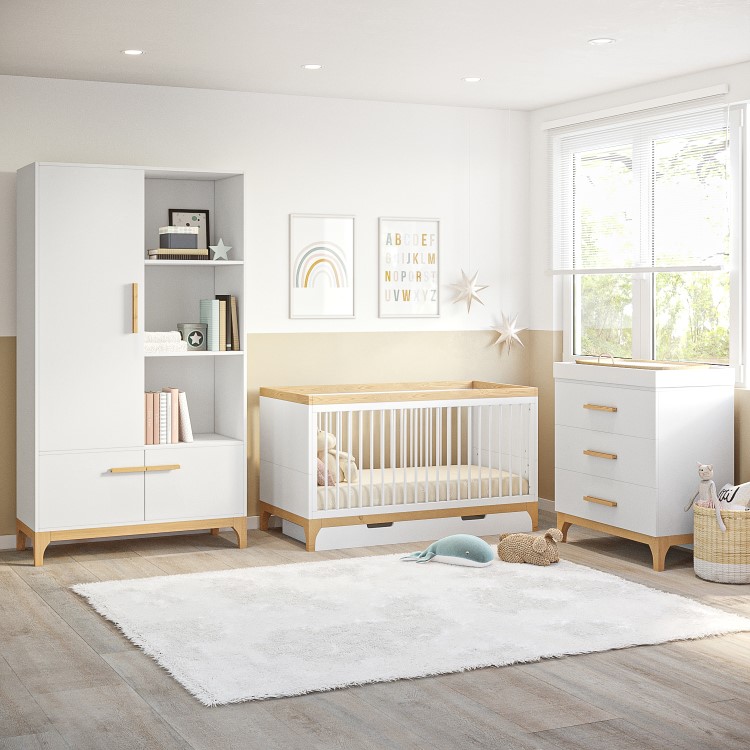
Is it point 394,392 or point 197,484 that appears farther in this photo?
point 394,392

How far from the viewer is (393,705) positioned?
3039 mm

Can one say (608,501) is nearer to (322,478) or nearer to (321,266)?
(322,478)

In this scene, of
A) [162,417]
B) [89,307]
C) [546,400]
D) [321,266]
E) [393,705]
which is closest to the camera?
[393,705]

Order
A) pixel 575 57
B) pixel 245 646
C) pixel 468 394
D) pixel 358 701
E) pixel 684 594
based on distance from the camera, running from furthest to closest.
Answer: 1. pixel 468 394
2. pixel 575 57
3. pixel 684 594
4. pixel 245 646
5. pixel 358 701

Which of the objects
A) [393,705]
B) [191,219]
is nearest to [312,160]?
[191,219]

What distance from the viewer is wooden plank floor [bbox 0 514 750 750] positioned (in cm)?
279

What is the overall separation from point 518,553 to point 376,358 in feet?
5.15

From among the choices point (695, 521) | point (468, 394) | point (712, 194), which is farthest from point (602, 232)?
point (695, 521)

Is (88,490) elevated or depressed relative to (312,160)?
depressed

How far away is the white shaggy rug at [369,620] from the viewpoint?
3332mm

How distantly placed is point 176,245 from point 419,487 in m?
1.65

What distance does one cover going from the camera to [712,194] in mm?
4988

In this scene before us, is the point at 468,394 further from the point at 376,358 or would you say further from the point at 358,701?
the point at 358,701

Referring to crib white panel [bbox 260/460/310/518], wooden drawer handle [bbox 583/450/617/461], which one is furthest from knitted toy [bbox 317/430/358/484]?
wooden drawer handle [bbox 583/450/617/461]
